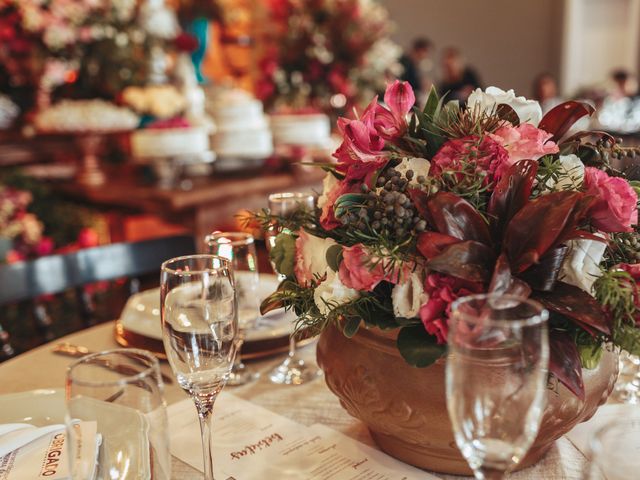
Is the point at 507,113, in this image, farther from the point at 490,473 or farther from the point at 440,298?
the point at 490,473

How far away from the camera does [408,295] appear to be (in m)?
0.68

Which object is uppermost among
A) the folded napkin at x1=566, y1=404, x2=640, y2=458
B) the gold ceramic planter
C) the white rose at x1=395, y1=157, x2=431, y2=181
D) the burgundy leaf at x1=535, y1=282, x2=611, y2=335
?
the white rose at x1=395, y1=157, x2=431, y2=181

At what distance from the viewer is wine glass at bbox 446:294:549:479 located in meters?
0.53

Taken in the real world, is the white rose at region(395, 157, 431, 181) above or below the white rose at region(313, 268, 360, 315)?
above

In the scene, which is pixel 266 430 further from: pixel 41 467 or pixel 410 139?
pixel 410 139

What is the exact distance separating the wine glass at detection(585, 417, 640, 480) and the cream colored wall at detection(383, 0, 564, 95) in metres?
7.87

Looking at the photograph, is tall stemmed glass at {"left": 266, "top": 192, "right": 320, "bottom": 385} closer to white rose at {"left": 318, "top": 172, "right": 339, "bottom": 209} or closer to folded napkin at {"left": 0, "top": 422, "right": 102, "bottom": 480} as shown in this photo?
white rose at {"left": 318, "top": 172, "right": 339, "bottom": 209}

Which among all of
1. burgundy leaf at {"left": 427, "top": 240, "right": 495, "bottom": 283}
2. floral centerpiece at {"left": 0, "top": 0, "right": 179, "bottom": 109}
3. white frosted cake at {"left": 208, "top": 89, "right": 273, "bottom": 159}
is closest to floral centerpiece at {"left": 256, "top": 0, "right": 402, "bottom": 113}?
floral centerpiece at {"left": 0, "top": 0, "right": 179, "bottom": 109}

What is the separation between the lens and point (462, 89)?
662cm

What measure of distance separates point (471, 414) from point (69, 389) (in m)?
0.33

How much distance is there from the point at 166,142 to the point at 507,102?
1.96 m

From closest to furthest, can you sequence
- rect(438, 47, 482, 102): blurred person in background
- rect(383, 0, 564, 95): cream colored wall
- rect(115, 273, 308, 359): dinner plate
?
rect(115, 273, 308, 359): dinner plate, rect(438, 47, 482, 102): blurred person in background, rect(383, 0, 564, 95): cream colored wall

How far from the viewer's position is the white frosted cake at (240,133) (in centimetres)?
283

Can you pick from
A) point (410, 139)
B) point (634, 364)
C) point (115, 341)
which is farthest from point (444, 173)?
point (115, 341)
